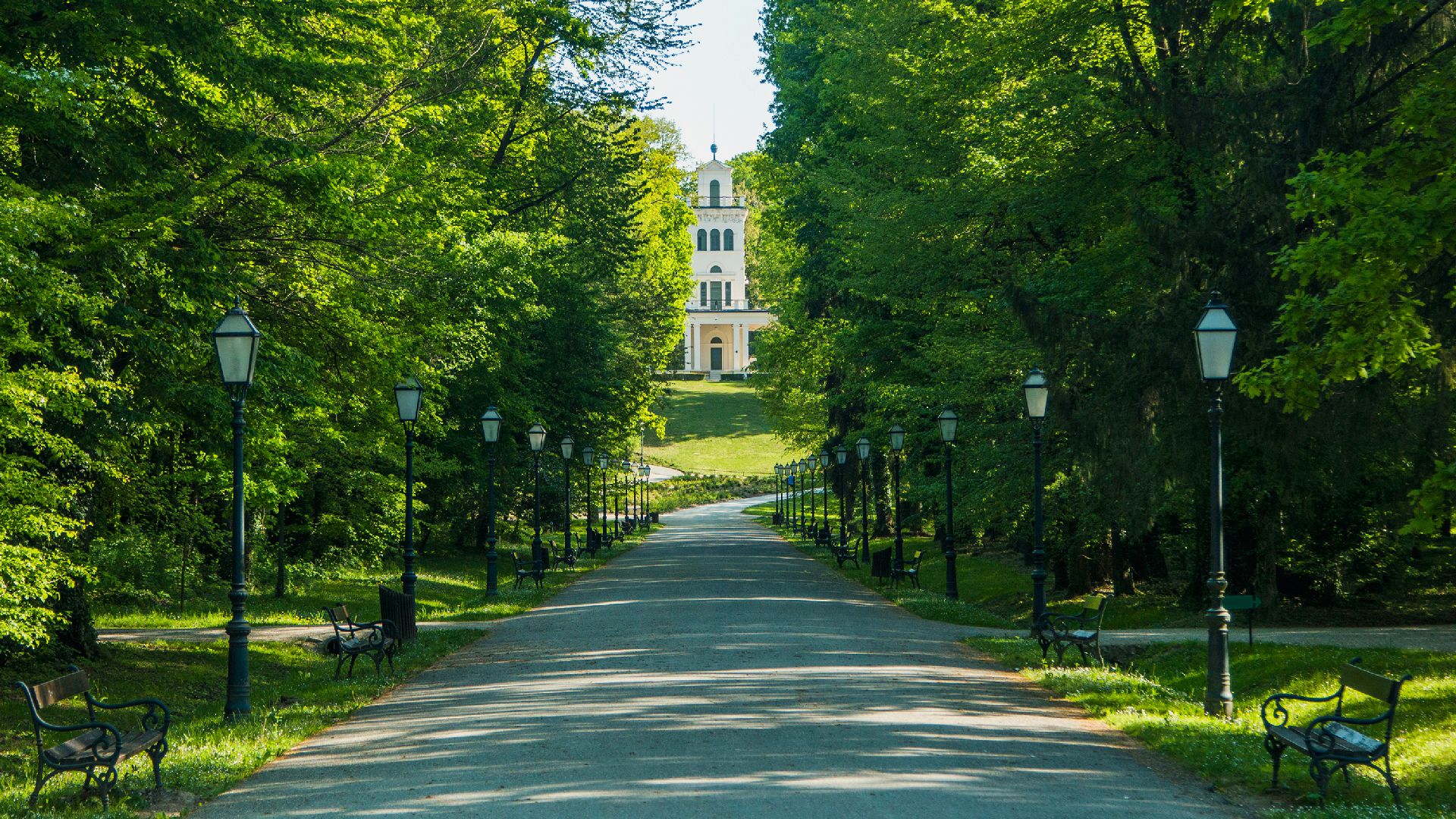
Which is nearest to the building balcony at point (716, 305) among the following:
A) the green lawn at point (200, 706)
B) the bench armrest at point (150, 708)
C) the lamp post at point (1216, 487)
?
the green lawn at point (200, 706)

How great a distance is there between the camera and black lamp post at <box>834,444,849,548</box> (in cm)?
3909

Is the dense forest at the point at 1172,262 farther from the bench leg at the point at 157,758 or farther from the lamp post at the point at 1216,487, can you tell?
the bench leg at the point at 157,758

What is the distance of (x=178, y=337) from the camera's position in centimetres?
1209

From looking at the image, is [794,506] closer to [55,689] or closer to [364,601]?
[364,601]

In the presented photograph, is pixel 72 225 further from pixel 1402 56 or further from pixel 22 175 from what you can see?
pixel 1402 56

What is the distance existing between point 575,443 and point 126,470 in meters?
22.9

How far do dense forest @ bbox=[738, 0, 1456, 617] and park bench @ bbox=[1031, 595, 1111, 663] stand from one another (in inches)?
108

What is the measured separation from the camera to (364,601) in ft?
76.6

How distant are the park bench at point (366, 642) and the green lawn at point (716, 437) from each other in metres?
76.7

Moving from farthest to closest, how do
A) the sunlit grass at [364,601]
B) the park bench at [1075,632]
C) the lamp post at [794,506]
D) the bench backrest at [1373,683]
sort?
the lamp post at [794,506], the sunlit grass at [364,601], the park bench at [1075,632], the bench backrest at [1373,683]

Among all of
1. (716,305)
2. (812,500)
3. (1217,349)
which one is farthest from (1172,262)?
(716,305)

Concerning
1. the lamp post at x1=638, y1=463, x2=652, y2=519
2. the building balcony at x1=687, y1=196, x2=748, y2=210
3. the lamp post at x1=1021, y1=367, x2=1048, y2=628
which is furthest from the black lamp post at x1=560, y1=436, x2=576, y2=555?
the building balcony at x1=687, y1=196, x2=748, y2=210

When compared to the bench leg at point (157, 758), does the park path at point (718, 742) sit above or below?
below

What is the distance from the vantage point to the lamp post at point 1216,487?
36.0 ft
